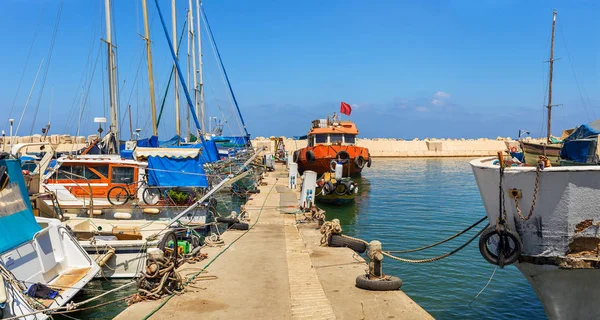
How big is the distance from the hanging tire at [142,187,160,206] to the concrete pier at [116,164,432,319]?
4163 mm

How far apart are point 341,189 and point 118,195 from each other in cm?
1208

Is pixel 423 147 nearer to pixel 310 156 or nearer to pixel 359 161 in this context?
pixel 359 161

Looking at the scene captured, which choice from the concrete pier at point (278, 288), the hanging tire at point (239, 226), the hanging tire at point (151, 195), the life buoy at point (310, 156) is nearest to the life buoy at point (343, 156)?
the life buoy at point (310, 156)

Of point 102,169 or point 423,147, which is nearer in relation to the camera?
point 102,169

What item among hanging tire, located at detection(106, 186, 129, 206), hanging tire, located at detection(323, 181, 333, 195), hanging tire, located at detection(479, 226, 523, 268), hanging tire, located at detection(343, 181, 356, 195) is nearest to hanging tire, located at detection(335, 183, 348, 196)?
hanging tire, located at detection(343, 181, 356, 195)

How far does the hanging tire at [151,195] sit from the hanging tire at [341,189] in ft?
35.9

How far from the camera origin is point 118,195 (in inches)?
656

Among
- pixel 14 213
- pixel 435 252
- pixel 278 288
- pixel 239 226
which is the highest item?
pixel 14 213

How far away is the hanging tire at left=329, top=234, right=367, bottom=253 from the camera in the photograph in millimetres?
12070

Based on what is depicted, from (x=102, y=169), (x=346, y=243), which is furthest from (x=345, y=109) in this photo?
(x=346, y=243)

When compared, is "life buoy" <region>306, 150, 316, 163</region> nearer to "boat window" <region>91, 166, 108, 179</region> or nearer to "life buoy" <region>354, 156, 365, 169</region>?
"life buoy" <region>354, 156, 365, 169</region>

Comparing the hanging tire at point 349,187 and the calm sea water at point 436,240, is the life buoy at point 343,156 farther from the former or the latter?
the hanging tire at point 349,187

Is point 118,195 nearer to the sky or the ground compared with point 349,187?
nearer to the sky

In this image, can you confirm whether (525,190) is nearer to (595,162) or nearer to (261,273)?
(595,162)
